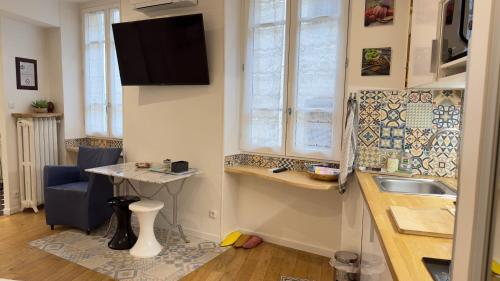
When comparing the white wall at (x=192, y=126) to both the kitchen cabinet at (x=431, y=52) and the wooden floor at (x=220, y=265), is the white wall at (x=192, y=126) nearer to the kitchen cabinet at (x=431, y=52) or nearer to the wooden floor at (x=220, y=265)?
the wooden floor at (x=220, y=265)

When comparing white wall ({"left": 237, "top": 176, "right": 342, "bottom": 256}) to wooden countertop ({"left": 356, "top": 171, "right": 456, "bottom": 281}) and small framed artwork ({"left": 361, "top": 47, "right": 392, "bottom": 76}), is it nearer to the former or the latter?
small framed artwork ({"left": 361, "top": 47, "right": 392, "bottom": 76})

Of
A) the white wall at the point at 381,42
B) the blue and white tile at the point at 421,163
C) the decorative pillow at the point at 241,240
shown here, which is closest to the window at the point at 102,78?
the decorative pillow at the point at 241,240

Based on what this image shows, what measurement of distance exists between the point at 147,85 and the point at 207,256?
1.91 m

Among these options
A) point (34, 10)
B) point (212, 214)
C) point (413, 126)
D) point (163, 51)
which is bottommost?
point (212, 214)

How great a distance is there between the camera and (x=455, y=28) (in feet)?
4.39

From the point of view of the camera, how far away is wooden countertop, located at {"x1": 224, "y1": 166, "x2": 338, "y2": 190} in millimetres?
2732

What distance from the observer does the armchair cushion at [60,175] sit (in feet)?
11.7

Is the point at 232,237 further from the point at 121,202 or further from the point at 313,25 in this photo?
the point at 313,25

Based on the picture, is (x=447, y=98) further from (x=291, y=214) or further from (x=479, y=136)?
(x=479, y=136)

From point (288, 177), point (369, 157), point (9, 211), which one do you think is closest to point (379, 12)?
point (369, 157)

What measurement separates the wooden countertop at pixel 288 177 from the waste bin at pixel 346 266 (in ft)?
1.82

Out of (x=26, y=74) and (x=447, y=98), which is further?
(x=26, y=74)

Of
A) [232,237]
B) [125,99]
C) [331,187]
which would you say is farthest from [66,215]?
[331,187]

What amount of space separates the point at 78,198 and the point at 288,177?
2167mm
